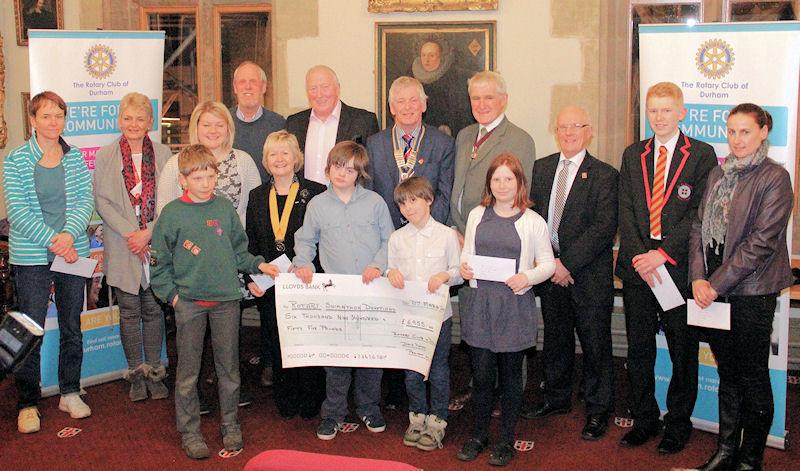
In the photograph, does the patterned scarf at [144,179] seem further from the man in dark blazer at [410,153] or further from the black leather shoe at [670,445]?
the black leather shoe at [670,445]

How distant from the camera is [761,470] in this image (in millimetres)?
3783

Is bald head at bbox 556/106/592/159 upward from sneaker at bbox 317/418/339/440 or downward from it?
upward

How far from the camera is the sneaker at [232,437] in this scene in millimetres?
4125

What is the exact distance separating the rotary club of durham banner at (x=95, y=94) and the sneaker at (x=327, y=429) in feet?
5.10

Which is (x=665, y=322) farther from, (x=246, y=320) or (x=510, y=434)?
(x=246, y=320)

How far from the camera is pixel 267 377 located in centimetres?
514

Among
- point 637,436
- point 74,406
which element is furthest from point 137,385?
point 637,436

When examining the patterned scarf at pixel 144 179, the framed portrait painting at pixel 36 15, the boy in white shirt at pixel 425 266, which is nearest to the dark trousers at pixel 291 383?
the boy in white shirt at pixel 425 266

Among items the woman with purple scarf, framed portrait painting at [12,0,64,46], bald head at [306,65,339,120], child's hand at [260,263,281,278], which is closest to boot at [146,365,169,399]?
the woman with purple scarf

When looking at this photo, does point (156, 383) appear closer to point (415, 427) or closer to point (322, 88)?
point (415, 427)

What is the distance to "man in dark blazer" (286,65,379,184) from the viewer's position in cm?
476

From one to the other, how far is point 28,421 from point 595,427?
9.99 feet

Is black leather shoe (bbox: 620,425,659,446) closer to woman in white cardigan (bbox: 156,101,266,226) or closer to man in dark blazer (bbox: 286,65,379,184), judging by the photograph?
man in dark blazer (bbox: 286,65,379,184)

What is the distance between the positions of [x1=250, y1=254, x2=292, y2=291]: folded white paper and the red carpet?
2.61ft
